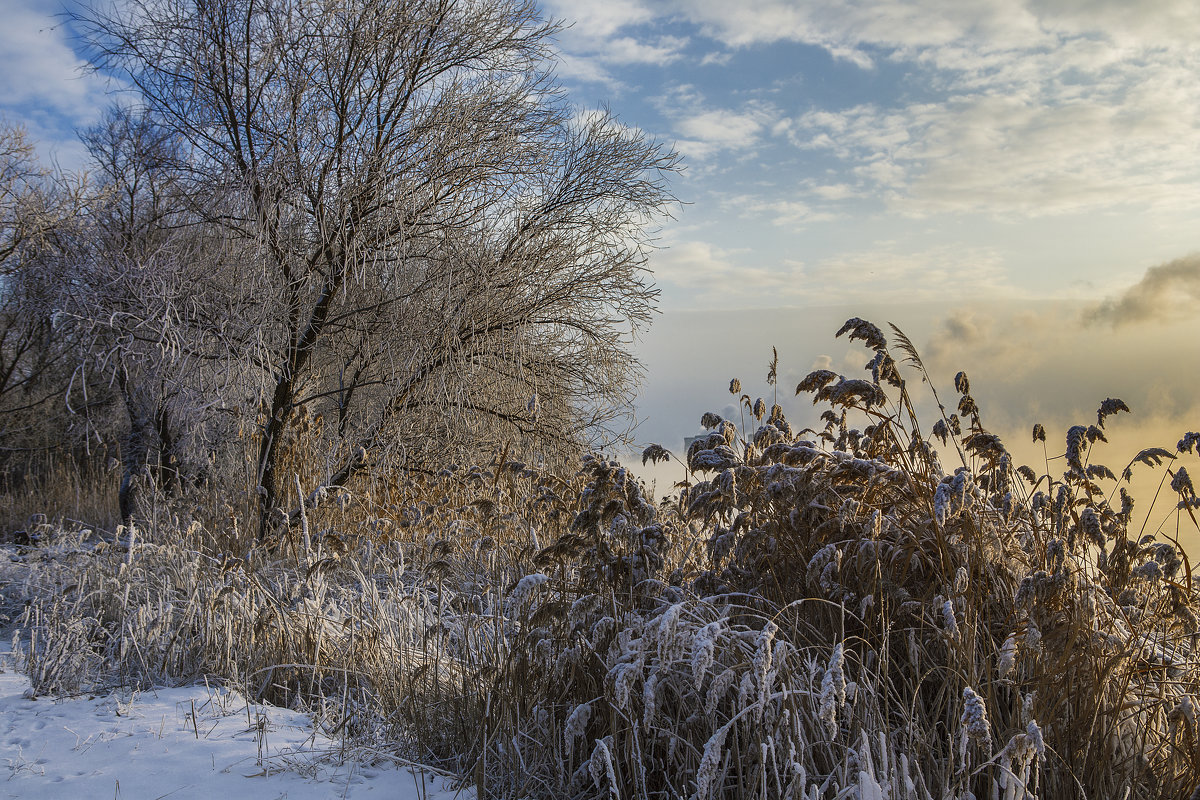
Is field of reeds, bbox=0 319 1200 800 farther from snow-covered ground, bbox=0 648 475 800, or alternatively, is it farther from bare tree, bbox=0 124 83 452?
bare tree, bbox=0 124 83 452

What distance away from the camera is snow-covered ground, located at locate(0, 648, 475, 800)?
2305 millimetres

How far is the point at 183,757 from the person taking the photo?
2.50 meters

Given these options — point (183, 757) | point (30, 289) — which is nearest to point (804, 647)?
point (183, 757)

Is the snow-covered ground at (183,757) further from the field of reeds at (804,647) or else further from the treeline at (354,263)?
the treeline at (354,263)

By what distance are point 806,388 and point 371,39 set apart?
5627 millimetres

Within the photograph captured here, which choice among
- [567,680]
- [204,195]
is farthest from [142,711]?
[204,195]

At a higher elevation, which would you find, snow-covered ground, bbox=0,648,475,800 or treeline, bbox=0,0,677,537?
treeline, bbox=0,0,677,537

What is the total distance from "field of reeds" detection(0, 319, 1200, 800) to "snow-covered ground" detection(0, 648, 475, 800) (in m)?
0.12

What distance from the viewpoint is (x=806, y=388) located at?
2.77 metres

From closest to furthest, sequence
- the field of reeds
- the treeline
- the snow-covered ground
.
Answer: the field of reeds → the snow-covered ground → the treeline

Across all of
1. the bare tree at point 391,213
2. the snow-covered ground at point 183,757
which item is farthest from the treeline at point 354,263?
the snow-covered ground at point 183,757

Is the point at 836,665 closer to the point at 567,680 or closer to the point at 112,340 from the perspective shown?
the point at 567,680

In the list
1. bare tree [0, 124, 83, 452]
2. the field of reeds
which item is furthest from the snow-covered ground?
bare tree [0, 124, 83, 452]

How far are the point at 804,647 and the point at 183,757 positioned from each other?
1967mm
